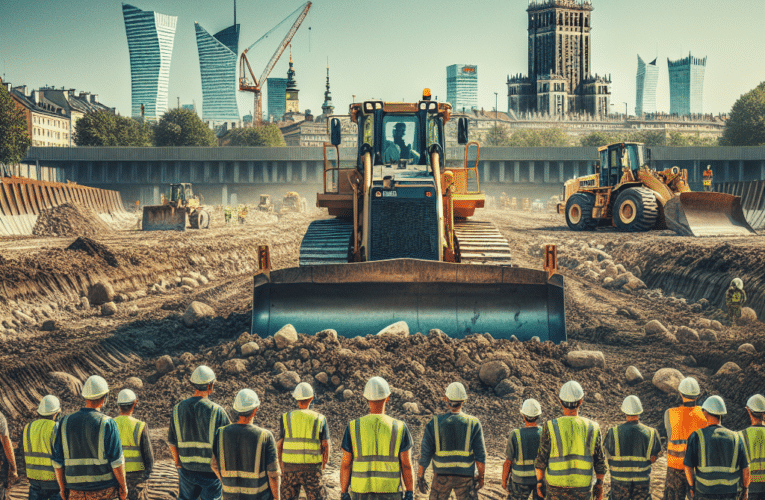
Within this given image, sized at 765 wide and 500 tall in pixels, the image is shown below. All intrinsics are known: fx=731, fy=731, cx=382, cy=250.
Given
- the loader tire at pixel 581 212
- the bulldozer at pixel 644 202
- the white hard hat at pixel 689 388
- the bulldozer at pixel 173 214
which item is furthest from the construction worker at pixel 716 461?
the bulldozer at pixel 173 214

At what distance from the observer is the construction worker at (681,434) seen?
516 centimetres

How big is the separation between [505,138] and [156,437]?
106687 millimetres

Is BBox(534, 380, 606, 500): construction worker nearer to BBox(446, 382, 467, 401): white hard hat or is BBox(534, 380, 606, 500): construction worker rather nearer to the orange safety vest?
BBox(446, 382, 467, 401): white hard hat

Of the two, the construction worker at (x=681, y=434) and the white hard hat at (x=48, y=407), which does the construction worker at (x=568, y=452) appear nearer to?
the construction worker at (x=681, y=434)

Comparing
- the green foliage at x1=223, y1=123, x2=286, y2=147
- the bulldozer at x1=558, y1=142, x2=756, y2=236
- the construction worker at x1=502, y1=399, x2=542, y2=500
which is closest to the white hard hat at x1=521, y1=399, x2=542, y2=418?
the construction worker at x1=502, y1=399, x2=542, y2=500

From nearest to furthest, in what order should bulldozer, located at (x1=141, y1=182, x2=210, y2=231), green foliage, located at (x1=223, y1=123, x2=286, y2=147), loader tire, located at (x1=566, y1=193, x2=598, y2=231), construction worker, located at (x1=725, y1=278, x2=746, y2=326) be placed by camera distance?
construction worker, located at (x1=725, y1=278, x2=746, y2=326) < loader tire, located at (x1=566, y1=193, x2=598, y2=231) < bulldozer, located at (x1=141, y1=182, x2=210, y2=231) < green foliage, located at (x1=223, y1=123, x2=286, y2=147)

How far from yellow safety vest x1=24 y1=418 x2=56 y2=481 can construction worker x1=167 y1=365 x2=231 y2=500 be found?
0.84 meters

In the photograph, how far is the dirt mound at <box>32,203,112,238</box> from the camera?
28.8 meters

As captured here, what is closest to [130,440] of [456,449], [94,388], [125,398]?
[125,398]

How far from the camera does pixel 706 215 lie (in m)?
21.5

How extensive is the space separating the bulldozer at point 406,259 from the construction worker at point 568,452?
4.06m

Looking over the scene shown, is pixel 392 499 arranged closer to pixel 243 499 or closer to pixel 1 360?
pixel 243 499

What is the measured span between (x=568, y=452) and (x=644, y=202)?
19.6 metres

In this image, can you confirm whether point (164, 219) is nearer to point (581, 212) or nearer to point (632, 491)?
point (581, 212)
